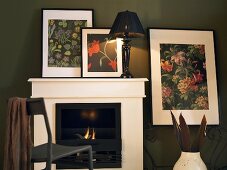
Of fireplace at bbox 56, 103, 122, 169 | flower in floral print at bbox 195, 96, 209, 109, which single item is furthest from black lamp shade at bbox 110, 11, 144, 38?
flower in floral print at bbox 195, 96, 209, 109

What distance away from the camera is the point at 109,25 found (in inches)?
139

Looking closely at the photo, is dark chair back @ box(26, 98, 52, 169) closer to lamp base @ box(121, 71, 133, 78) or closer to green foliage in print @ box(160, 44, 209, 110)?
lamp base @ box(121, 71, 133, 78)

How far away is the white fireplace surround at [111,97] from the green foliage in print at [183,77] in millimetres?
427

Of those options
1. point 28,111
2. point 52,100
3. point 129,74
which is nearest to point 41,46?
point 52,100

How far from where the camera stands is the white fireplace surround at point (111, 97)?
310 centimetres

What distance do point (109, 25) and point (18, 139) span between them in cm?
171

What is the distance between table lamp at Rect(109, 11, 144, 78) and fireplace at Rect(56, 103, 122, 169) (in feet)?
1.36

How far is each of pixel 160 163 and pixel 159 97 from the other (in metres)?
0.67

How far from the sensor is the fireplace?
3113 millimetres

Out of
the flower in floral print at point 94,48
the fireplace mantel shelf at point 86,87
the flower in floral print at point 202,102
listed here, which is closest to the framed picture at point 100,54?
the flower in floral print at point 94,48

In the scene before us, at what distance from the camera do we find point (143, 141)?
344 centimetres

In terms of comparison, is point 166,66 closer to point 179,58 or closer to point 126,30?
point 179,58

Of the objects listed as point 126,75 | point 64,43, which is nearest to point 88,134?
point 126,75

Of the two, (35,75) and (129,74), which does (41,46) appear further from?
(129,74)
